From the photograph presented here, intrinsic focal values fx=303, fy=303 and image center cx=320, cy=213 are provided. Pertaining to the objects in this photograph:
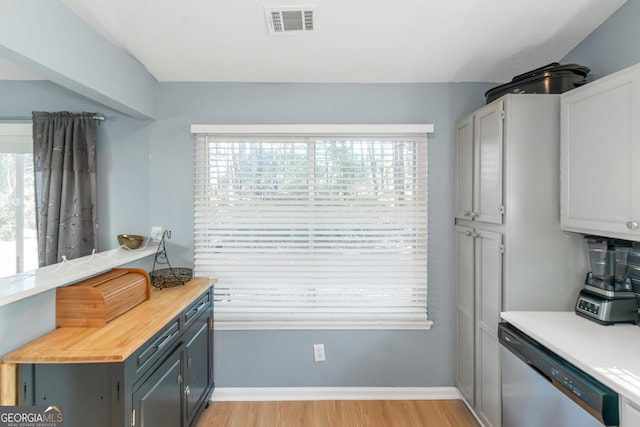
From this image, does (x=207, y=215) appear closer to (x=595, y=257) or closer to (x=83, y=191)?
(x=83, y=191)

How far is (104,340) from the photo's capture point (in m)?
1.36

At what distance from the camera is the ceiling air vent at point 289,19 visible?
5.49 ft

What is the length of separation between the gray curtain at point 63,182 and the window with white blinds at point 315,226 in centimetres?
82

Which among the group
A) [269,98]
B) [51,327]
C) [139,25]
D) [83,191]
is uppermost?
[139,25]

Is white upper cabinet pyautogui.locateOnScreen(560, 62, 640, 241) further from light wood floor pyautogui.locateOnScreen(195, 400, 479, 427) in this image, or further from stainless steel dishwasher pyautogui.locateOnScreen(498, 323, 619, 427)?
light wood floor pyautogui.locateOnScreen(195, 400, 479, 427)

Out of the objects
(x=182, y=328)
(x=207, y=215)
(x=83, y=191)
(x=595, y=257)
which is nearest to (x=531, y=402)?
(x=595, y=257)

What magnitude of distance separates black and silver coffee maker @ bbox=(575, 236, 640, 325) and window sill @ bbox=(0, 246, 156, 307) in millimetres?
2669

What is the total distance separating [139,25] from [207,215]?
1.30 meters

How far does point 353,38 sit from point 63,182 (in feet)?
7.62

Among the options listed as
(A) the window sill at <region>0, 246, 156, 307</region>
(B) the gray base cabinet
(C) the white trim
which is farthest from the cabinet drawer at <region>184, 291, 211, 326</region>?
(C) the white trim

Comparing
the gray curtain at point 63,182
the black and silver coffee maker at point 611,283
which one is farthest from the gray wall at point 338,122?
the black and silver coffee maker at point 611,283

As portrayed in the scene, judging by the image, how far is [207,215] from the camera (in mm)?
2400

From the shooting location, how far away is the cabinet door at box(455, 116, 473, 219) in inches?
84.1

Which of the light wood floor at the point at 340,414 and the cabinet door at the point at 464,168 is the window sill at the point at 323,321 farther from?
the cabinet door at the point at 464,168
